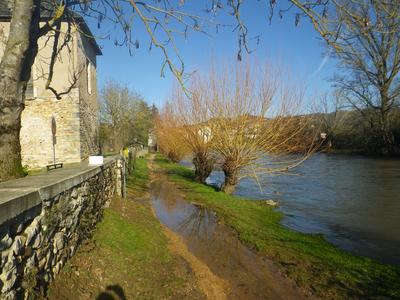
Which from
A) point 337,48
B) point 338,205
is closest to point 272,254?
point 337,48

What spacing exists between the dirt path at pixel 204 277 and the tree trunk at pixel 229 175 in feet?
21.4

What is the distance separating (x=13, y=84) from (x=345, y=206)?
1255 cm

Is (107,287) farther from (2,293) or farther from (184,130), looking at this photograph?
(184,130)

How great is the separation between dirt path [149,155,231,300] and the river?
4.15 meters

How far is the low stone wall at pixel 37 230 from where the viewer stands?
2.82m

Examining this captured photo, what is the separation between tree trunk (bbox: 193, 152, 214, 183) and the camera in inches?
714

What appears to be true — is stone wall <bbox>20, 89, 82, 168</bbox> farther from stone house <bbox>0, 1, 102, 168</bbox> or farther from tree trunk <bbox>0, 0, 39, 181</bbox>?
tree trunk <bbox>0, 0, 39, 181</bbox>

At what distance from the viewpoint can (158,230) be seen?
873 cm

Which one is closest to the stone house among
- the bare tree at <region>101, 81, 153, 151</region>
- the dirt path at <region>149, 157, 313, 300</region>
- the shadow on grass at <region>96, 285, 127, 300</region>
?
the dirt path at <region>149, 157, 313, 300</region>

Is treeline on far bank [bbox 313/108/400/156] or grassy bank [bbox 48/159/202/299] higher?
treeline on far bank [bbox 313/108/400/156]

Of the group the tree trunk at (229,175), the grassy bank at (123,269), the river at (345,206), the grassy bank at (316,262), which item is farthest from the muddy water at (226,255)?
the river at (345,206)

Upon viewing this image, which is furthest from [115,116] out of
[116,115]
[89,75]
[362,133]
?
[362,133]

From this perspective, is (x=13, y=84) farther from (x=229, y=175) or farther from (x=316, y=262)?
(x=229, y=175)

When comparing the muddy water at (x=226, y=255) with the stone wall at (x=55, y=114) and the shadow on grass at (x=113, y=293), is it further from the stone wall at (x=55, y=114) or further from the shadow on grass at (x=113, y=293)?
the stone wall at (x=55, y=114)
